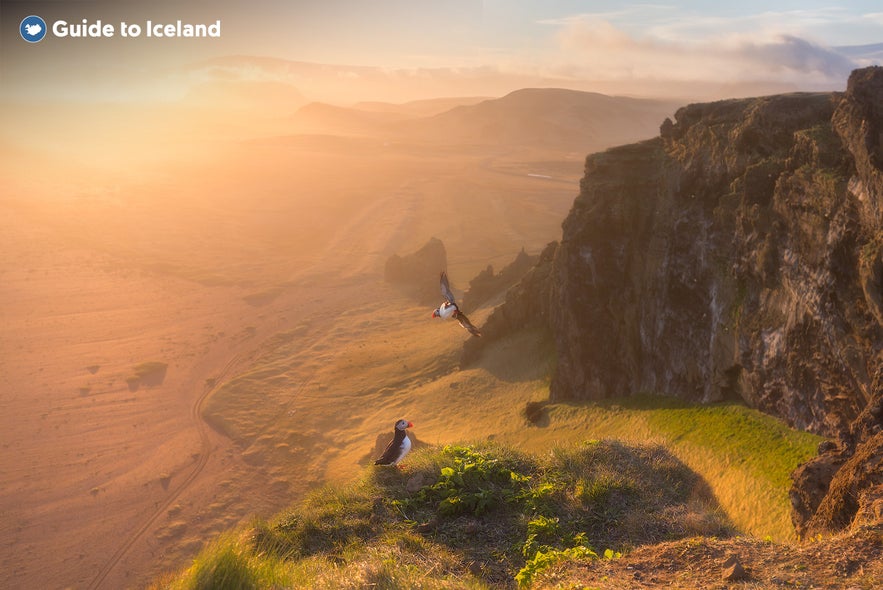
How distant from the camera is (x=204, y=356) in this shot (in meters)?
45.7

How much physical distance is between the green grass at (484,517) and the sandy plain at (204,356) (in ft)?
41.2

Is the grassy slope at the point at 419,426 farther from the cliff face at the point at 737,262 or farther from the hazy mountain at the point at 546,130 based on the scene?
the hazy mountain at the point at 546,130

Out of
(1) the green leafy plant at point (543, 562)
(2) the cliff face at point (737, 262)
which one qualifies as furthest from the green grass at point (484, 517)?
(2) the cliff face at point (737, 262)

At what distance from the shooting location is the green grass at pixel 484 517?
1123 centimetres

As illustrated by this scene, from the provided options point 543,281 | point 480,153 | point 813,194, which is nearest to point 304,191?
point 480,153

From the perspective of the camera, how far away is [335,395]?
38.4m

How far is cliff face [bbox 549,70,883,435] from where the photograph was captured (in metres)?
17.2

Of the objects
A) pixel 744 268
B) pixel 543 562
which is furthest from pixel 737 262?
pixel 543 562

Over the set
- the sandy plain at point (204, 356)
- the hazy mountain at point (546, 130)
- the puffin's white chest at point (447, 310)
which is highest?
the hazy mountain at point (546, 130)

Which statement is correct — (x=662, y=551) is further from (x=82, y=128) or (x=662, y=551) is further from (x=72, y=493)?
(x=82, y=128)

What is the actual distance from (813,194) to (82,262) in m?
67.5

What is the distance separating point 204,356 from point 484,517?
37231 millimetres

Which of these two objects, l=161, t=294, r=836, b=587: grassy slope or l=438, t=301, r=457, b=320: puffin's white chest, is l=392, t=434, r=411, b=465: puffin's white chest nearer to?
l=161, t=294, r=836, b=587: grassy slope

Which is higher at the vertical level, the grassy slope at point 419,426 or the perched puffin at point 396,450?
the perched puffin at point 396,450
